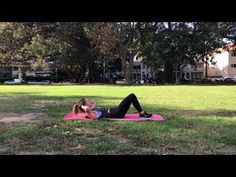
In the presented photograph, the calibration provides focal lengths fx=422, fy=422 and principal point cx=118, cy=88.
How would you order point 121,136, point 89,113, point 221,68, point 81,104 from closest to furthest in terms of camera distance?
point 121,136, point 89,113, point 81,104, point 221,68

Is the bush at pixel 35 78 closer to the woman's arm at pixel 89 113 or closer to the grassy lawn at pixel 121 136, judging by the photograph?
the grassy lawn at pixel 121 136

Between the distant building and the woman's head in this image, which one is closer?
the woman's head

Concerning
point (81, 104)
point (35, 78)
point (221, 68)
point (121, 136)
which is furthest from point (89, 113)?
point (221, 68)

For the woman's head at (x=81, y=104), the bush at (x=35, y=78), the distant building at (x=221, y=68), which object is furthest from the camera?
the distant building at (x=221, y=68)

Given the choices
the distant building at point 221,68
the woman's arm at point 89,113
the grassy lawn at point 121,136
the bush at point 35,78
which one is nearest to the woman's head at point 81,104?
the woman's arm at point 89,113

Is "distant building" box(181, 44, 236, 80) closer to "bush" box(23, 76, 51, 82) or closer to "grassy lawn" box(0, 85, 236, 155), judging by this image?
"bush" box(23, 76, 51, 82)

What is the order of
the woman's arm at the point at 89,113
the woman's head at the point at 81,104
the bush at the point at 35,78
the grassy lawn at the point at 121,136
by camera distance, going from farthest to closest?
the bush at the point at 35,78, the woman's head at the point at 81,104, the woman's arm at the point at 89,113, the grassy lawn at the point at 121,136

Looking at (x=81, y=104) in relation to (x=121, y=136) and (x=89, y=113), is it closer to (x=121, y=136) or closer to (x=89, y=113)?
(x=89, y=113)

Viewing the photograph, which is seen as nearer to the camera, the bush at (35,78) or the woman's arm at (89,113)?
the woman's arm at (89,113)

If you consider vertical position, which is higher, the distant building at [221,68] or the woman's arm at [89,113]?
the distant building at [221,68]

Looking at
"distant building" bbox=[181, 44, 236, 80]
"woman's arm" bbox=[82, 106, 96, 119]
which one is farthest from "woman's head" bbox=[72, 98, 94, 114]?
"distant building" bbox=[181, 44, 236, 80]
